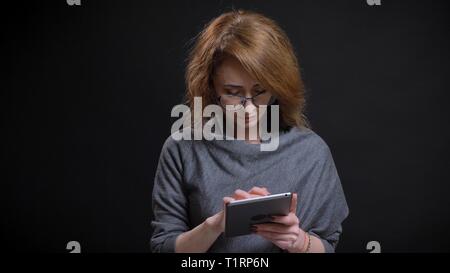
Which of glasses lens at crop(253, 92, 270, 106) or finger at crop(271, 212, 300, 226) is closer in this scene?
finger at crop(271, 212, 300, 226)

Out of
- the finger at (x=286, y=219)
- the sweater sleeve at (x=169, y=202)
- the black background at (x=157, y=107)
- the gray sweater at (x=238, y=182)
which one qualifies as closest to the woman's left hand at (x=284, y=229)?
the finger at (x=286, y=219)

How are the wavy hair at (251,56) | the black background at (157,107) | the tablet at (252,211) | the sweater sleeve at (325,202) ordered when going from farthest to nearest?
1. the black background at (157,107)
2. the sweater sleeve at (325,202)
3. the wavy hair at (251,56)
4. the tablet at (252,211)

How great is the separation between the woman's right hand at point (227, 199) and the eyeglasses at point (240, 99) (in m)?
0.25

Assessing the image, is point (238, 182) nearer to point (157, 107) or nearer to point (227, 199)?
point (227, 199)

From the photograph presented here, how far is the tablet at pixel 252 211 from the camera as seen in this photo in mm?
1058

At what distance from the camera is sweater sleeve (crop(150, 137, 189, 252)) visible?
1.28m

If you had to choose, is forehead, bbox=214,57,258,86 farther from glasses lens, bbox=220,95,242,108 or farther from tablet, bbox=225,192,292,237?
tablet, bbox=225,192,292,237

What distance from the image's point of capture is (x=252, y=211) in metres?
1.09

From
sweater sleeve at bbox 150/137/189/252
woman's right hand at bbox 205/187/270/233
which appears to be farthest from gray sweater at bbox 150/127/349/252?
woman's right hand at bbox 205/187/270/233

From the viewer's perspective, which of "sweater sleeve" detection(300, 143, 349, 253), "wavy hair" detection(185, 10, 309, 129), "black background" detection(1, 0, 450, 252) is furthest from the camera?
"black background" detection(1, 0, 450, 252)

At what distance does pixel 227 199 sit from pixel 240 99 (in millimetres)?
299

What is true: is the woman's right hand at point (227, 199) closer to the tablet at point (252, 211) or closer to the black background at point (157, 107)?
the tablet at point (252, 211)

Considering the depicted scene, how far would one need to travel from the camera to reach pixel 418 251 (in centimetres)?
194

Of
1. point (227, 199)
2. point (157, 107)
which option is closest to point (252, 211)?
point (227, 199)
